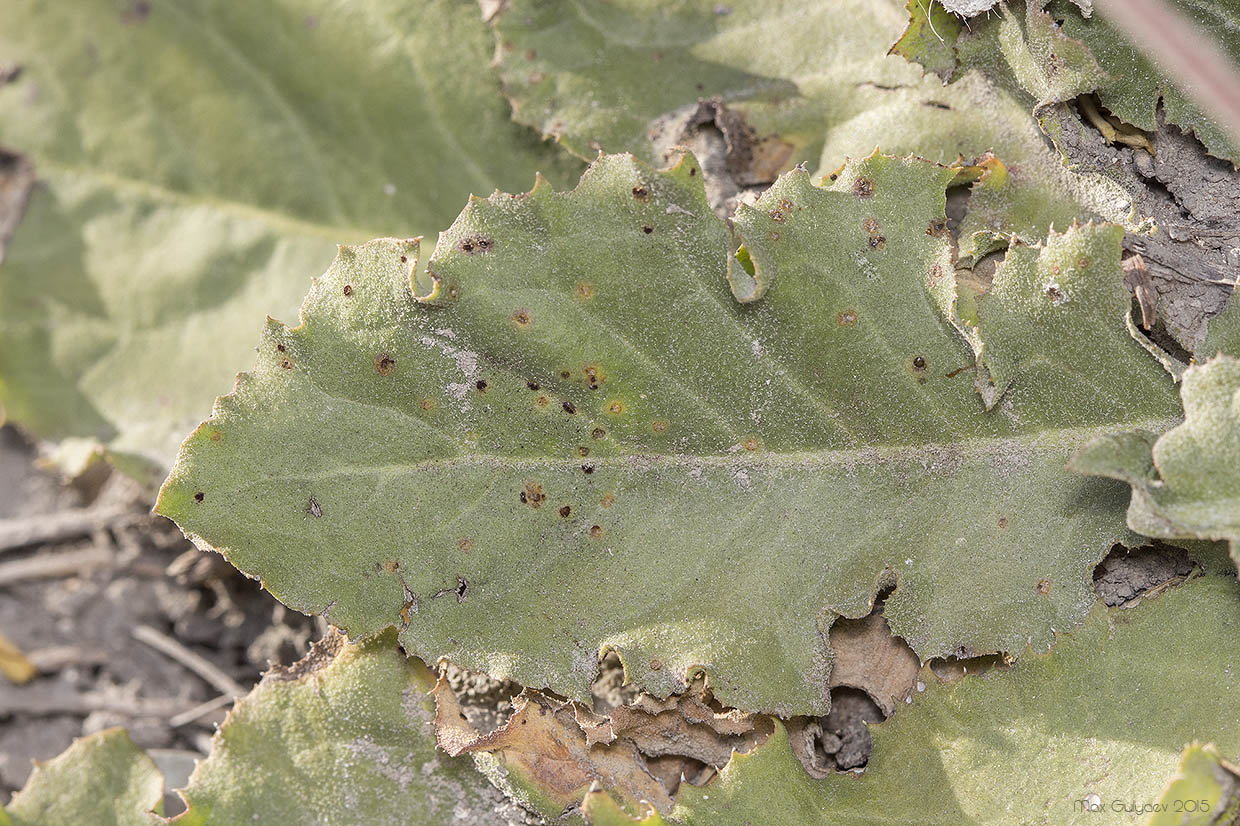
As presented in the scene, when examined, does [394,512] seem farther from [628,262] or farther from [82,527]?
[82,527]

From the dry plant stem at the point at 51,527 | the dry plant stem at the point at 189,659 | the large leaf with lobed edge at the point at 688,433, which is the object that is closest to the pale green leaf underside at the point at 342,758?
the large leaf with lobed edge at the point at 688,433

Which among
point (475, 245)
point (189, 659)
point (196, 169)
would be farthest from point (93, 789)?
point (196, 169)

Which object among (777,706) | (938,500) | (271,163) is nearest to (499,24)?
(271,163)

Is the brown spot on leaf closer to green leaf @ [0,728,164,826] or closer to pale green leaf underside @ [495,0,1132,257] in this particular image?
pale green leaf underside @ [495,0,1132,257]

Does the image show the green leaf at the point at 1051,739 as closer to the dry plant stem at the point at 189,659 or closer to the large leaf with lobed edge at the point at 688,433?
the large leaf with lobed edge at the point at 688,433

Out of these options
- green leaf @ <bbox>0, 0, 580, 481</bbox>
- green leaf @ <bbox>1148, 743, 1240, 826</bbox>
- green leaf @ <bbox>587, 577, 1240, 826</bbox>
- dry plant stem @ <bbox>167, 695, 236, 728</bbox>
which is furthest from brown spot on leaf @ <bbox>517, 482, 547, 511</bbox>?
dry plant stem @ <bbox>167, 695, 236, 728</bbox>
